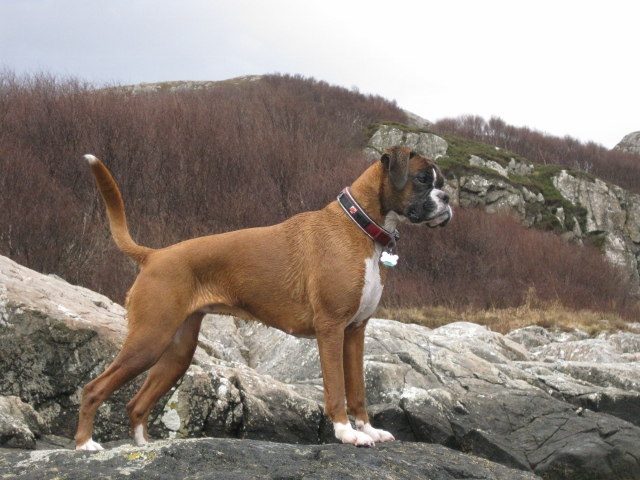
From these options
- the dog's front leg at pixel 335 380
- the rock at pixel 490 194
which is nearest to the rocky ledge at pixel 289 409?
the dog's front leg at pixel 335 380

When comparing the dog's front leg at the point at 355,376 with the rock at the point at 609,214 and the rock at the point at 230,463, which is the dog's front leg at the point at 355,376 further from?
the rock at the point at 609,214

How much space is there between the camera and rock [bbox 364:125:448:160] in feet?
149

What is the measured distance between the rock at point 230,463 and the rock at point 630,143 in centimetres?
7521

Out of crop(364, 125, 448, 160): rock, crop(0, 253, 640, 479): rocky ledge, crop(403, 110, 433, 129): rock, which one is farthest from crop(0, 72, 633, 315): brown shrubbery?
crop(403, 110, 433, 129): rock

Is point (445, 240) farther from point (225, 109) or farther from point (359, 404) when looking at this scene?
point (359, 404)

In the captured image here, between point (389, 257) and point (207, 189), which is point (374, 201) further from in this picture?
point (207, 189)

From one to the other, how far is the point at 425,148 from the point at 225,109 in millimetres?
13793

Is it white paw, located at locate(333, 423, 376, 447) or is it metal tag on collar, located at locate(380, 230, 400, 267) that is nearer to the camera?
white paw, located at locate(333, 423, 376, 447)

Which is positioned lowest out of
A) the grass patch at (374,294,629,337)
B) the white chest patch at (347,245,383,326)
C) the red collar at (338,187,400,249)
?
the grass patch at (374,294,629,337)

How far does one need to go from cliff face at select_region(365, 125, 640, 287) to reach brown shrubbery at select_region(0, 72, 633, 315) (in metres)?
5.03

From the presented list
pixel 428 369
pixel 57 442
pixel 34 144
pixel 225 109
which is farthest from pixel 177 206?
pixel 57 442

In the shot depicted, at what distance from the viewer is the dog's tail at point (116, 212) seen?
226 inches

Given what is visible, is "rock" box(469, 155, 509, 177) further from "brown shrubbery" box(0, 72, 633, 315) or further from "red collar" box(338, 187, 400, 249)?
"red collar" box(338, 187, 400, 249)

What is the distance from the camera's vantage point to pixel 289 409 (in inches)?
286
